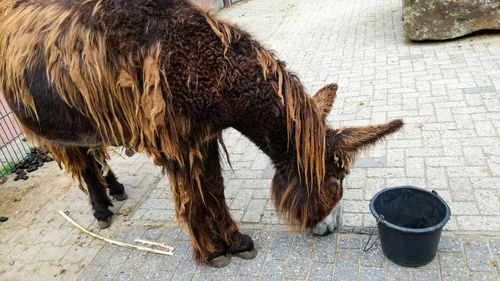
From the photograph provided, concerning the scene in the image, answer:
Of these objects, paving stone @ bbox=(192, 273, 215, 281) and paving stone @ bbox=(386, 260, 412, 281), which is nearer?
paving stone @ bbox=(386, 260, 412, 281)

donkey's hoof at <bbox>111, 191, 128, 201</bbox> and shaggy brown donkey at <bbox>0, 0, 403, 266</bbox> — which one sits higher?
shaggy brown donkey at <bbox>0, 0, 403, 266</bbox>

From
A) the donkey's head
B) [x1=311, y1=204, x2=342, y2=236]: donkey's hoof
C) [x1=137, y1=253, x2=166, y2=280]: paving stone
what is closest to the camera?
the donkey's head

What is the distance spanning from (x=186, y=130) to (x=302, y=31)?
7.33 m

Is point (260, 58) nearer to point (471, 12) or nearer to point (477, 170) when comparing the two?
point (477, 170)

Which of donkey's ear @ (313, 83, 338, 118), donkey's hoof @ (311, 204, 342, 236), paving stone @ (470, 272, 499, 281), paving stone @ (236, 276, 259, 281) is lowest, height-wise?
paving stone @ (236, 276, 259, 281)

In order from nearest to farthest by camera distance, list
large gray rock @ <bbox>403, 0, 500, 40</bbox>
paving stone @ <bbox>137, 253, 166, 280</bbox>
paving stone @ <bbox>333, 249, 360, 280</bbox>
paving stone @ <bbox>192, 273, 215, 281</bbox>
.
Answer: paving stone @ <bbox>333, 249, 360, 280</bbox> < paving stone @ <bbox>192, 273, 215, 281</bbox> < paving stone @ <bbox>137, 253, 166, 280</bbox> < large gray rock @ <bbox>403, 0, 500, 40</bbox>

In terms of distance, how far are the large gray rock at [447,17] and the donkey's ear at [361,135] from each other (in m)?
5.01

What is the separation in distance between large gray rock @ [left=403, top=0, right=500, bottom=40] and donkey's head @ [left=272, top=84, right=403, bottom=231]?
4.60 metres

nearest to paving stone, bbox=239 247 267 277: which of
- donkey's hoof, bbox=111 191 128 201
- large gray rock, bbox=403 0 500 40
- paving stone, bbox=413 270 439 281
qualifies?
paving stone, bbox=413 270 439 281

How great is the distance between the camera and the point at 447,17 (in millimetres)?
6230

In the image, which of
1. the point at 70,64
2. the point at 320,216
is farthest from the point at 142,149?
the point at 320,216

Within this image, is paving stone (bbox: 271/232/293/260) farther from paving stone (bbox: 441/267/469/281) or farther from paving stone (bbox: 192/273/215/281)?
paving stone (bbox: 441/267/469/281)

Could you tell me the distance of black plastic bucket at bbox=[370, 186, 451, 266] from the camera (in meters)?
2.44

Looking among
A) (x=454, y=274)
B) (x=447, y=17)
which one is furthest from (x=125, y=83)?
(x=447, y=17)
